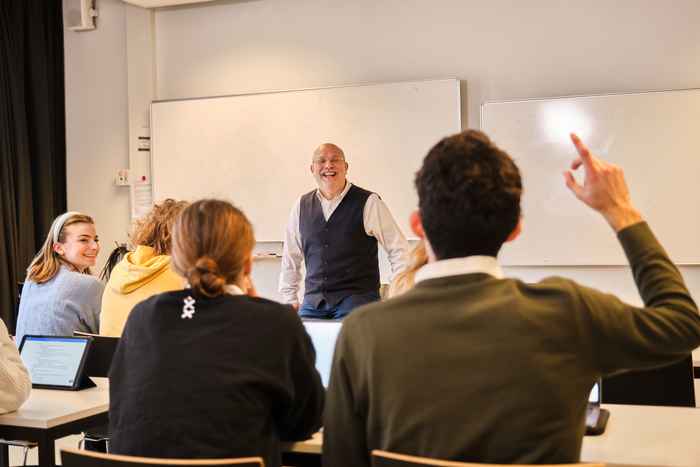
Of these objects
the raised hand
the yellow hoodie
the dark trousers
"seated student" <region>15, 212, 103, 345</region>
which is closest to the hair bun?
the raised hand

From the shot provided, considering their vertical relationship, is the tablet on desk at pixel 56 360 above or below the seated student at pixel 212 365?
below

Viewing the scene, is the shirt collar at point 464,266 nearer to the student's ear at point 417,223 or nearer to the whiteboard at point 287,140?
the student's ear at point 417,223

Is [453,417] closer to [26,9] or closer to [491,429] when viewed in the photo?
[491,429]

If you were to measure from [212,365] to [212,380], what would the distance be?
0.10ft

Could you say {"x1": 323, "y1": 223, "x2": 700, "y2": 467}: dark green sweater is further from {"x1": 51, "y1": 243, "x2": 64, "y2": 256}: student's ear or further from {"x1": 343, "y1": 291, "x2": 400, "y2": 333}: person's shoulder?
{"x1": 51, "y1": 243, "x2": 64, "y2": 256}: student's ear

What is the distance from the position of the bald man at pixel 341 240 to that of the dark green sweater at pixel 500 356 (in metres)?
3.26

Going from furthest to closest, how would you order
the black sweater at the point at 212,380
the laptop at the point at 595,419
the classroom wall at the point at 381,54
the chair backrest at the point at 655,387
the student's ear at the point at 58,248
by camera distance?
the classroom wall at the point at 381,54 < the student's ear at the point at 58,248 < the chair backrest at the point at 655,387 < the laptop at the point at 595,419 < the black sweater at the point at 212,380

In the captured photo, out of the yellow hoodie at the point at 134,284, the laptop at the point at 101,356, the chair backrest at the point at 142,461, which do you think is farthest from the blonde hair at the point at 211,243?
the yellow hoodie at the point at 134,284

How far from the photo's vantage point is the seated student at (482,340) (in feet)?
4.66

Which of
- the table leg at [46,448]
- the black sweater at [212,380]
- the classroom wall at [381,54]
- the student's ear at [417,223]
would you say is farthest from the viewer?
the classroom wall at [381,54]

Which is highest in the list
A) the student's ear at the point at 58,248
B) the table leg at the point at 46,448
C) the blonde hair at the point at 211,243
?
the blonde hair at the point at 211,243

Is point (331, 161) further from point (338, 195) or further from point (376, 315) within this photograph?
point (376, 315)

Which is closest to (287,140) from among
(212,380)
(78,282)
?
(78,282)

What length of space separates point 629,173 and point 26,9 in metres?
4.67
